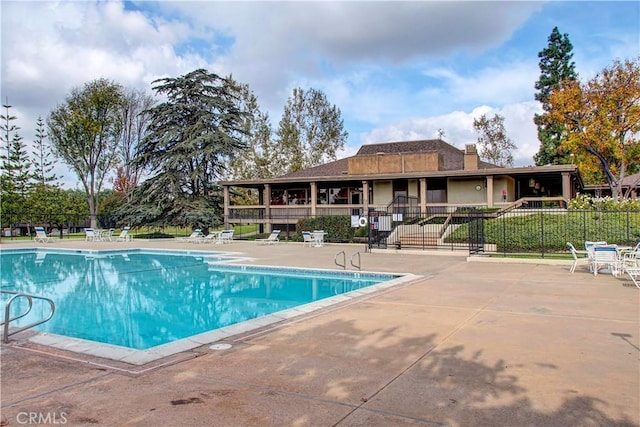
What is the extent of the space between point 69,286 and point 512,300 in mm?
12703

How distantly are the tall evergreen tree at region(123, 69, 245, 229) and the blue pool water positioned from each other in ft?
47.1

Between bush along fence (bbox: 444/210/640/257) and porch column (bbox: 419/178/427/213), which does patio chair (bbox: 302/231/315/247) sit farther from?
bush along fence (bbox: 444/210/640/257)

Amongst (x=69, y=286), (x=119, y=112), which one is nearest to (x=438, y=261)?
(x=69, y=286)

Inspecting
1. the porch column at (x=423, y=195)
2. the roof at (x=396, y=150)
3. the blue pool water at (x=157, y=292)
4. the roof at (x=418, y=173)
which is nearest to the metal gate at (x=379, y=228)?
the porch column at (x=423, y=195)

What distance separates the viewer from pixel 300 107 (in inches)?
1924

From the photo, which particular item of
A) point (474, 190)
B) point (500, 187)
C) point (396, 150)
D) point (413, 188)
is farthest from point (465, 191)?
point (396, 150)

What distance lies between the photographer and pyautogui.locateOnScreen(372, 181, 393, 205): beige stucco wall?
30.7 m

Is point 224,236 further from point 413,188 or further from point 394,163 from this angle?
point 413,188

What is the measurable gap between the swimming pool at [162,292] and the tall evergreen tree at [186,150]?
14154mm

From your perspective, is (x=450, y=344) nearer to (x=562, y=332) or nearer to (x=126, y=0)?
(x=562, y=332)

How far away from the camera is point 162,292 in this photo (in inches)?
510

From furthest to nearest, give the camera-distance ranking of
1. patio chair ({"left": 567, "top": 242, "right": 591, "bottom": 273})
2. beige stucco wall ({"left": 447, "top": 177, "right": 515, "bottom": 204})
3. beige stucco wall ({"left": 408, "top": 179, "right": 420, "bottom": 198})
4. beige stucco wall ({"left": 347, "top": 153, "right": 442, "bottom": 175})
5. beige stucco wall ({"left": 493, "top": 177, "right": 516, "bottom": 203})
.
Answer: beige stucco wall ({"left": 408, "top": 179, "right": 420, "bottom": 198}) < beige stucco wall ({"left": 347, "top": 153, "right": 442, "bottom": 175}) < beige stucco wall ({"left": 447, "top": 177, "right": 515, "bottom": 204}) < beige stucco wall ({"left": 493, "top": 177, "right": 516, "bottom": 203}) < patio chair ({"left": 567, "top": 242, "right": 591, "bottom": 273})

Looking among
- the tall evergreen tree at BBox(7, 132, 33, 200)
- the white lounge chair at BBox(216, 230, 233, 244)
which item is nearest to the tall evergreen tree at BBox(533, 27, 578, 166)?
the white lounge chair at BBox(216, 230, 233, 244)

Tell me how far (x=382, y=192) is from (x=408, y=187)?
1.78 meters
